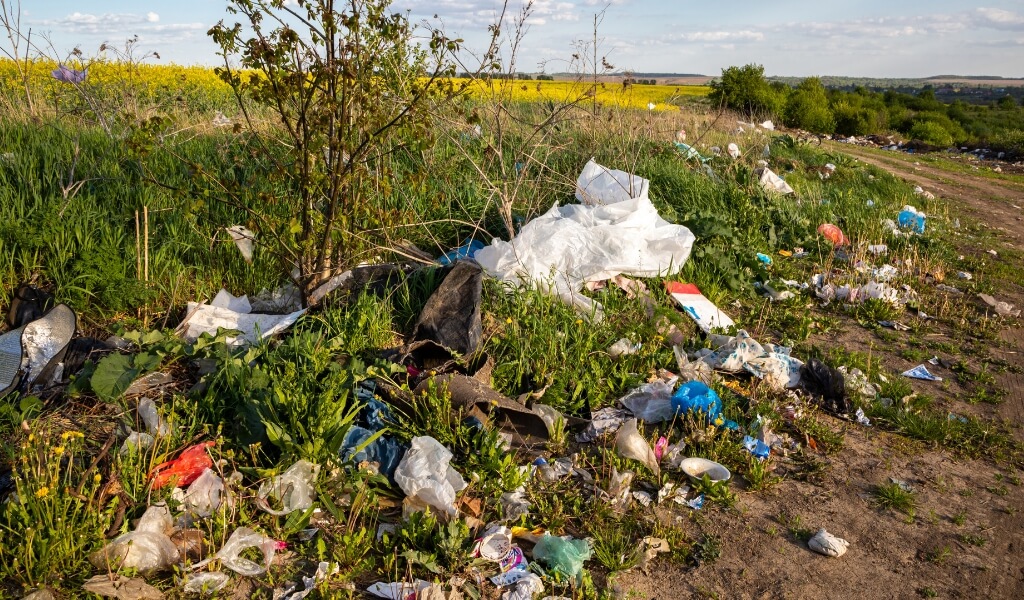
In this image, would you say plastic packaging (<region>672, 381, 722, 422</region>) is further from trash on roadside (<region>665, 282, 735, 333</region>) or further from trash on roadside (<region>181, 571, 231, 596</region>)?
trash on roadside (<region>181, 571, 231, 596</region>)

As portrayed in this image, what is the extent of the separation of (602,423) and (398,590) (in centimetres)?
129

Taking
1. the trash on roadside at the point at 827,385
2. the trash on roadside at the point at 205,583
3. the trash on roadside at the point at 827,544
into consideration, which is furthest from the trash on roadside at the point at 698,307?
the trash on roadside at the point at 205,583

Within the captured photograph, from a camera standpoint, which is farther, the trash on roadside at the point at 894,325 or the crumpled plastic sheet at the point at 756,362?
the trash on roadside at the point at 894,325

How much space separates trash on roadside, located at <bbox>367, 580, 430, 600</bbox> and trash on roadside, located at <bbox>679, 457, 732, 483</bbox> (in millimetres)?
1168

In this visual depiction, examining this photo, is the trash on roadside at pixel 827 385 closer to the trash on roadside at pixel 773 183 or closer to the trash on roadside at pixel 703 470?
the trash on roadside at pixel 703 470

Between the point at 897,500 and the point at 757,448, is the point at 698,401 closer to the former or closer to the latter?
the point at 757,448

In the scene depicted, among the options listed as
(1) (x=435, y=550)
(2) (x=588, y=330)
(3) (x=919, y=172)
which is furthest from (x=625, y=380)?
(3) (x=919, y=172)

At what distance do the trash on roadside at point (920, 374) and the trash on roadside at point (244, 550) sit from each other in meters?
3.42

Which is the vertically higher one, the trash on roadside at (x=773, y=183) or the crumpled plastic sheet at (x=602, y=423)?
the trash on roadside at (x=773, y=183)

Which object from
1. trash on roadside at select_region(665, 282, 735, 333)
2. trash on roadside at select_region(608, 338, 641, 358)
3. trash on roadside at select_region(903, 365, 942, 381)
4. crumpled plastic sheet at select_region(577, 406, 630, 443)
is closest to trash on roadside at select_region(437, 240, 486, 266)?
trash on roadside at select_region(608, 338, 641, 358)

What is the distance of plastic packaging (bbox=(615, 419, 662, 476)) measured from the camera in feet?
9.12

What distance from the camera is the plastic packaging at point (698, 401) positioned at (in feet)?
10.1

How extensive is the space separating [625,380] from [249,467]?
1778 millimetres

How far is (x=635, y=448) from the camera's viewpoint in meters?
2.80
